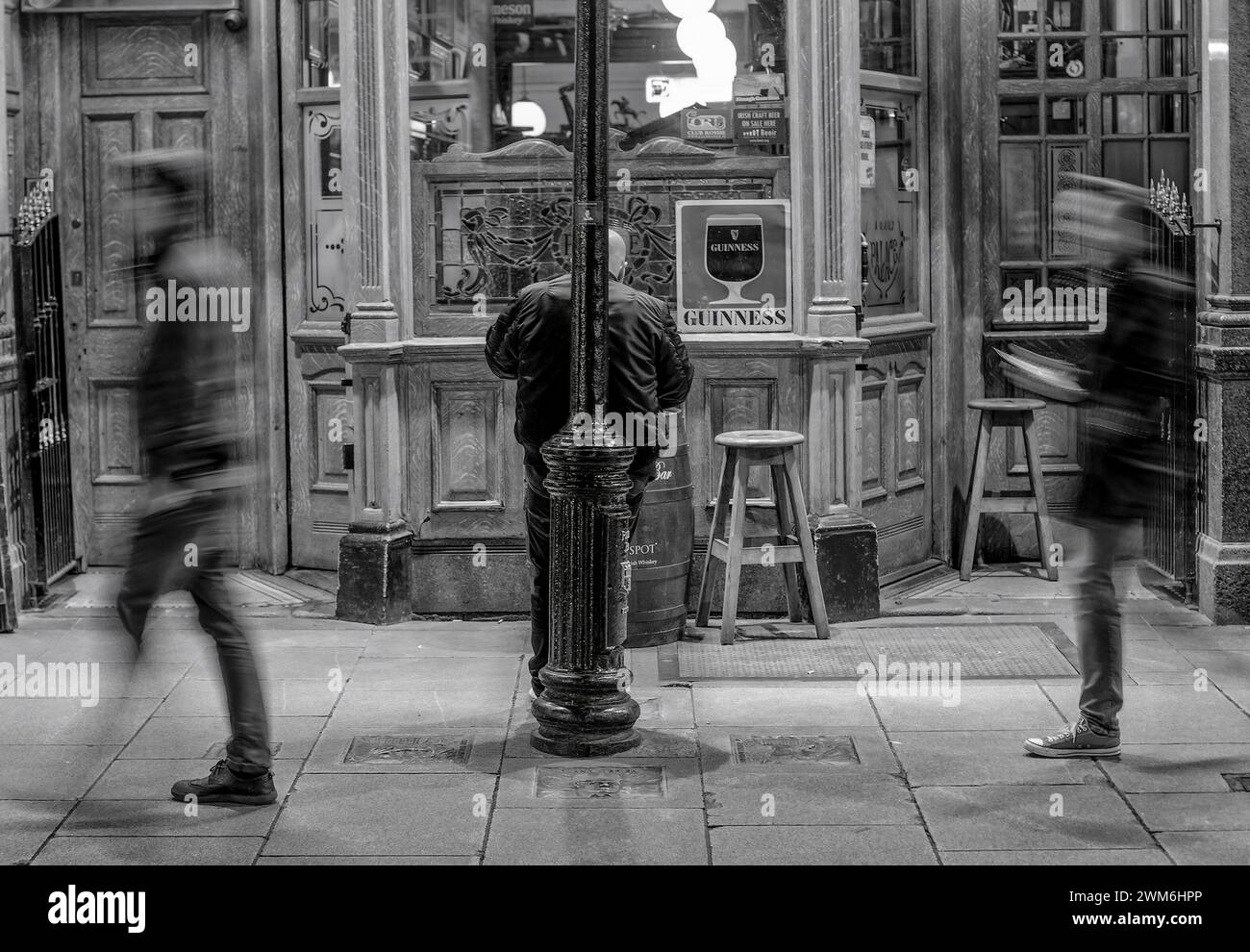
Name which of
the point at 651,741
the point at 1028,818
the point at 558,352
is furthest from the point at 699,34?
the point at 1028,818

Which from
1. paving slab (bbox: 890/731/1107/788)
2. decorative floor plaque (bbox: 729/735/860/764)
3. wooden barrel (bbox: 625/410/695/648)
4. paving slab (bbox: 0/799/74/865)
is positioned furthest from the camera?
wooden barrel (bbox: 625/410/695/648)

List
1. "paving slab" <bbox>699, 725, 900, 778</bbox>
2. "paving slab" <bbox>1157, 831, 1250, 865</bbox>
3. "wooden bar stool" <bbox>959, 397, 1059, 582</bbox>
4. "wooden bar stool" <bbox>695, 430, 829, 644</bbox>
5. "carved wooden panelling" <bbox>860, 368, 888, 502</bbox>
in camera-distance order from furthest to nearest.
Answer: "wooden bar stool" <bbox>959, 397, 1059, 582</bbox>, "carved wooden panelling" <bbox>860, 368, 888, 502</bbox>, "wooden bar stool" <bbox>695, 430, 829, 644</bbox>, "paving slab" <bbox>699, 725, 900, 778</bbox>, "paving slab" <bbox>1157, 831, 1250, 865</bbox>

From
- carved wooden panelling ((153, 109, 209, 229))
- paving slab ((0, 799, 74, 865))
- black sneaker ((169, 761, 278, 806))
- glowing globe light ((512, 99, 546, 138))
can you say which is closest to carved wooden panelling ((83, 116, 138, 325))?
carved wooden panelling ((153, 109, 209, 229))

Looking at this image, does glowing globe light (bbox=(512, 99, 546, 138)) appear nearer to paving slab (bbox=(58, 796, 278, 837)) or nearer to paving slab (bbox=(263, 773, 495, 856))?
paving slab (bbox=(263, 773, 495, 856))

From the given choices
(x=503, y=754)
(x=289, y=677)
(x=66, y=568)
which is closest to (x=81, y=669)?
(x=289, y=677)

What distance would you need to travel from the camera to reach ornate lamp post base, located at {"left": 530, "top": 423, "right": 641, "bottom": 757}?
6430 mm

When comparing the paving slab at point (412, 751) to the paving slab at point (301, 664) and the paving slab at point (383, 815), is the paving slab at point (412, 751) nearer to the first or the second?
the paving slab at point (383, 815)

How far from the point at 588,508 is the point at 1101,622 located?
1.91 m

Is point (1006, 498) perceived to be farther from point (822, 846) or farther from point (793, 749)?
point (822, 846)

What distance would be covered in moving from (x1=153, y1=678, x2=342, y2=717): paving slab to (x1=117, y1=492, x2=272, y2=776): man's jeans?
40.5 inches

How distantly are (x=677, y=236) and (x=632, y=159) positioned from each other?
449mm

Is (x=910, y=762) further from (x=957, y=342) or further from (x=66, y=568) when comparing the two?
(x=66, y=568)

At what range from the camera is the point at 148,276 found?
226 inches

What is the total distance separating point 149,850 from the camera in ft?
17.9
